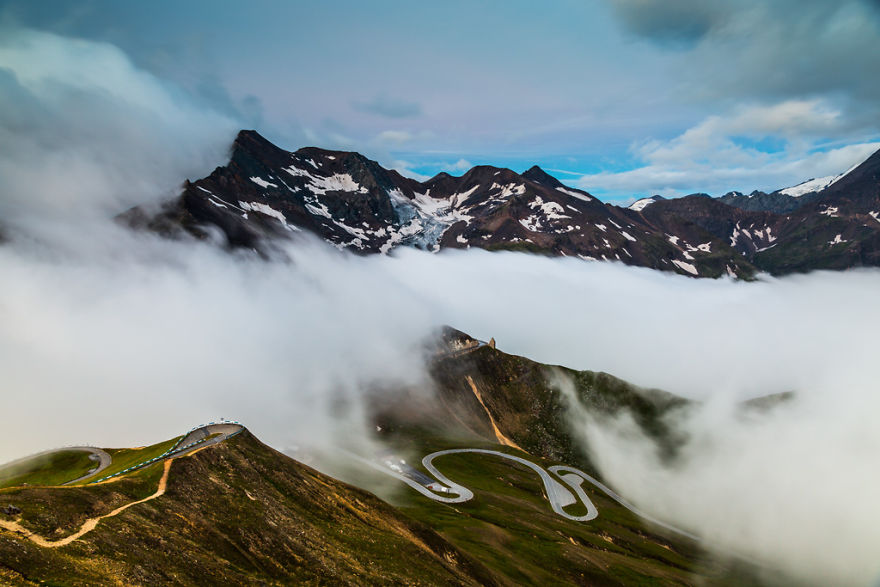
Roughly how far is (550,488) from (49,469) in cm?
15035

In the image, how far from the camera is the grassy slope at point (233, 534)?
3556 cm

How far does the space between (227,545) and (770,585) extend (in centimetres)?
17310

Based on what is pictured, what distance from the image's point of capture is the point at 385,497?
118 m

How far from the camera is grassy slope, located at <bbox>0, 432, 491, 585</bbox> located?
3556cm

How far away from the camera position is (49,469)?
95500mm

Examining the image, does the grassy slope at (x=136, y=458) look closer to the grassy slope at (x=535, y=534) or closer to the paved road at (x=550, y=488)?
the grassy slope at (x=535, y=534)

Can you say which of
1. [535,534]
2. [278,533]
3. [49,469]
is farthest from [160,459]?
[535,534]

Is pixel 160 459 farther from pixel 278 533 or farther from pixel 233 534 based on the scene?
pixel 278 533

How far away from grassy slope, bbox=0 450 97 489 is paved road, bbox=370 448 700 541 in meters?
79.1

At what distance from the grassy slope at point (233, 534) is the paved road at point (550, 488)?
59.4 meters

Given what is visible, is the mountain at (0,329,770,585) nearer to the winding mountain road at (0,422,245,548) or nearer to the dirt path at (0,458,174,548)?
the dirt path at (0,458,174,548)

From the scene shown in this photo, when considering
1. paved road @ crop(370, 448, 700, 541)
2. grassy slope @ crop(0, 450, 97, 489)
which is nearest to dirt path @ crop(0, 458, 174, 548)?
grassy slope @ crop(0, 450, 97, 489)

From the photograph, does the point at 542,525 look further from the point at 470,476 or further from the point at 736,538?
the point at 736,538

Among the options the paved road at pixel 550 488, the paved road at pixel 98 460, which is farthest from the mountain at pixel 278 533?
the paved road at pixel 98 460
